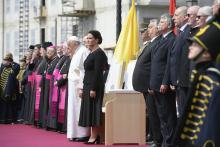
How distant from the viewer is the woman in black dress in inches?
458

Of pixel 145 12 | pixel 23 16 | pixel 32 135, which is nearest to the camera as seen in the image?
pixel 32 135

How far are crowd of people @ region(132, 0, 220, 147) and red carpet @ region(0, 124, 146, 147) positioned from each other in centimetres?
163

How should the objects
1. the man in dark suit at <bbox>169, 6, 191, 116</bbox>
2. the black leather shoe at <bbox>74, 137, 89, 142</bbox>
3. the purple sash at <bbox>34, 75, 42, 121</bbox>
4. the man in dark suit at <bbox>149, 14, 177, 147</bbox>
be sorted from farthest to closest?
the purple sash at <bbox>34, 75, 42, 121</bbox> < the black leather shoe at <bbox>74, 137, 89, 142</bbox> < the man in dark suit at <bbox>149, 14, 177, 147</bbox> < the man in dark suit at <bbox>169, 6, 191, 116</bbox>

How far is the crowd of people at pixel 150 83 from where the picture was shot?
18.6ft

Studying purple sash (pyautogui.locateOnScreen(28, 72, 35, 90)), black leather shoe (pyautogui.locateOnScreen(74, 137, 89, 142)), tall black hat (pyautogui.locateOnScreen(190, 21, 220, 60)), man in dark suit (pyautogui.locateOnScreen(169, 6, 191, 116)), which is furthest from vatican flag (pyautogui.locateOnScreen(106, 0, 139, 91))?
tall black hat (pyautogui.locateOnScreen(190, 21, 220, 60))

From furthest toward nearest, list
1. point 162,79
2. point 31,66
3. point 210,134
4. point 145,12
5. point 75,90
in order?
1. point 145,12
2. point 31,66
3. point 75,90
4. point 162,79
5. point 210,134

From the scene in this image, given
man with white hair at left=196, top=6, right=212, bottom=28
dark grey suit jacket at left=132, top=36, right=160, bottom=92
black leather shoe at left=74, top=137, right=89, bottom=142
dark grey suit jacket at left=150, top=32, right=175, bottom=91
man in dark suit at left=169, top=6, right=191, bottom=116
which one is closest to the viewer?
man with white hair at left=196, top=6, right=212, bottom=28

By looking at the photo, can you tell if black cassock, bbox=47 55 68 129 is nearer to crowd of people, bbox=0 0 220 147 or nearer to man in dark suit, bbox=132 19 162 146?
crowd of people, bbox=0 0 220 147

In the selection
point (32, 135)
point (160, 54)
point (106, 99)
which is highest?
point (160, 54)

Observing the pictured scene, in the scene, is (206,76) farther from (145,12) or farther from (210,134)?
(145,12)

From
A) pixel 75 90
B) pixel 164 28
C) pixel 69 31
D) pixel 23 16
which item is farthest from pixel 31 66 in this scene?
pixel 23 16

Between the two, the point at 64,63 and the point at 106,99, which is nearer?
the point at 106,99

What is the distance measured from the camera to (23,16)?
3997 centimetres

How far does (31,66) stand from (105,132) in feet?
20.3
